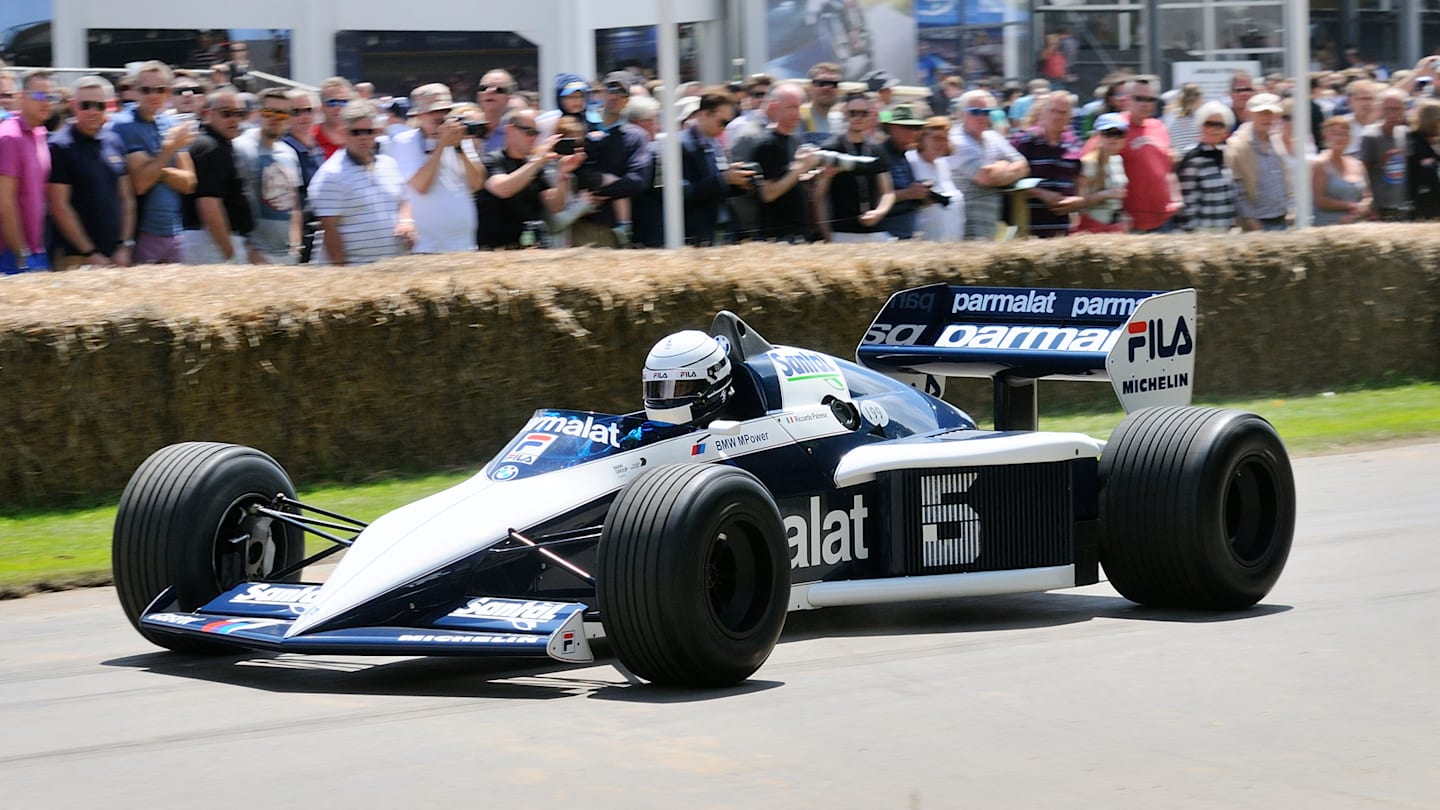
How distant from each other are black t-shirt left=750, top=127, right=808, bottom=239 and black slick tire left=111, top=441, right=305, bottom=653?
6.39m

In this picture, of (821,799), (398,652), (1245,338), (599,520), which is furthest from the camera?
(1245,338)

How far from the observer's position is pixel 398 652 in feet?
19.0

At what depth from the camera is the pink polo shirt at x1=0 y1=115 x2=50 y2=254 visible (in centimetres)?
1078

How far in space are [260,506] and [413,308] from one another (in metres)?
3.98

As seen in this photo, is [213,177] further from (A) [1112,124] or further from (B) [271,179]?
(A) [1112,124]

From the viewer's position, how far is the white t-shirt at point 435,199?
11875 millimetres

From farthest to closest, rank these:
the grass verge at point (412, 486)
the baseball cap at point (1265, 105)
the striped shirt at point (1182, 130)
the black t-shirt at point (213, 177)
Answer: the striped shirt at point (1182, 130) → the baseball cap at point (1265, 105) → the black t-shirt at point (213, 177) → the grass verge at point (412, 486)

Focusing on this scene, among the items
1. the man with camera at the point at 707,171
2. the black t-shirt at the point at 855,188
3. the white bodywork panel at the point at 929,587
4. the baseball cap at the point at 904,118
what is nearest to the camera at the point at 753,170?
the man with camera at the point at 707,171

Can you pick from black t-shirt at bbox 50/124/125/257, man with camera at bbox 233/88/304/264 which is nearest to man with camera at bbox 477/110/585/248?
man with camera at bbox 233/88/304/264

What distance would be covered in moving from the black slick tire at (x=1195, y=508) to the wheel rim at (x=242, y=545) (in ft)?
9.93

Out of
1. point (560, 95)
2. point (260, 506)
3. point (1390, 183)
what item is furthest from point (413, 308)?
point (1390, 183)

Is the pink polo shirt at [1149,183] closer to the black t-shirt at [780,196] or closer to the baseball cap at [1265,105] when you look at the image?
the baseball cap at [1265,105]

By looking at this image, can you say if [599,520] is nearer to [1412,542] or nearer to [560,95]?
[1412,542]

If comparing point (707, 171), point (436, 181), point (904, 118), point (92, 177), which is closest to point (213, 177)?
point (92, 177)
